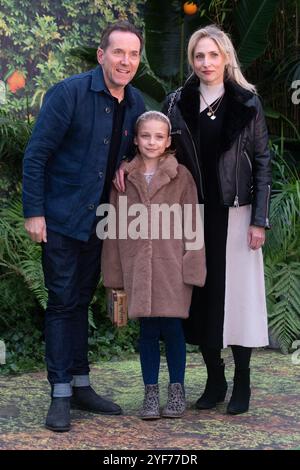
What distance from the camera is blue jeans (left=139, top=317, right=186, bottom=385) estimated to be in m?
4.34

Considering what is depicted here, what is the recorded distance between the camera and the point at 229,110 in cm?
427

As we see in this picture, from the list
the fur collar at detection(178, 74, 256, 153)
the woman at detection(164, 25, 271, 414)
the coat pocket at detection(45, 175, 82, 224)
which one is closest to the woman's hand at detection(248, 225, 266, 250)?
the woman at detection(164, 25, 271, 414)

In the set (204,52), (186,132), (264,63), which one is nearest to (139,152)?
(186,132)

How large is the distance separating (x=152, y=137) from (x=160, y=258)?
0.61 meters

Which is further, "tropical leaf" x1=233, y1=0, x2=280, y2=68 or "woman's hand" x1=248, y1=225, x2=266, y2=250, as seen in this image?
"tropical leaf" x1=233, y1=0, x2=280, y2=68

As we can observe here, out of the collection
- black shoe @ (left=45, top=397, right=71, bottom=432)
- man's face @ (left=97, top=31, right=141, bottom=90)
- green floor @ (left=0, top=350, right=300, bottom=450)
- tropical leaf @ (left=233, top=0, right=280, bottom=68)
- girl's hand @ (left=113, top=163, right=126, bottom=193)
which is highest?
tropical leaf @ (left=233, top=0, right=280, bottom=68)

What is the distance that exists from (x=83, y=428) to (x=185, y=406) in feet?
1.96

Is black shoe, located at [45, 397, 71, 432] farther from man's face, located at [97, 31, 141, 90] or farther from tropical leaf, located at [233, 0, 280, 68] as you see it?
tropical leaf, located at [233, 0, 280, 68]

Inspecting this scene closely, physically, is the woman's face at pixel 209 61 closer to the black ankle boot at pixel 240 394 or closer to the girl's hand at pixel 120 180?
the girl's hand at pixel 120 180

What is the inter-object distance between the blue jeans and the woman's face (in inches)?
49.5

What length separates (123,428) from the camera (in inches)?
166

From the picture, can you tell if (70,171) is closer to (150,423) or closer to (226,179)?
(226,179)

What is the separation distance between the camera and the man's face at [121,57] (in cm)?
415

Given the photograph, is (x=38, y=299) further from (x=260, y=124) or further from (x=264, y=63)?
(x=264, y=63)
